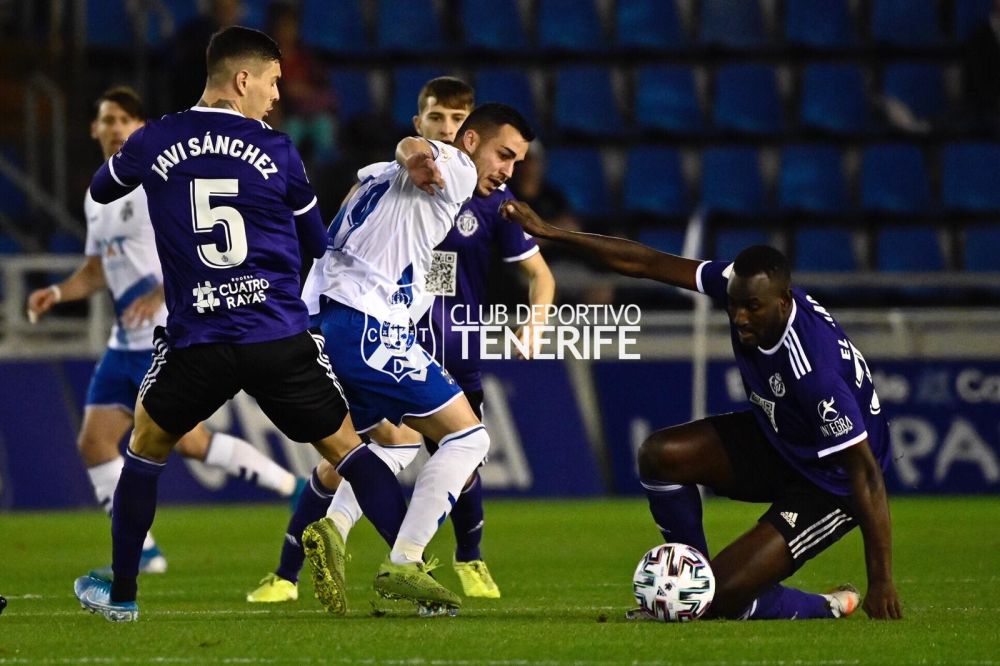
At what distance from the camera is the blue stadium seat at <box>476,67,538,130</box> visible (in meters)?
17.8

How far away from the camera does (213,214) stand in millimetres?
6602

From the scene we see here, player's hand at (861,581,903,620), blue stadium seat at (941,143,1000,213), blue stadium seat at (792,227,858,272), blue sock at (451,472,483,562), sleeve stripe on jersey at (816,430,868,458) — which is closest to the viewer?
player's hand at (861,581,903,620)

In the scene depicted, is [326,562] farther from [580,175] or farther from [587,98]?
[587,98]

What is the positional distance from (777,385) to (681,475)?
60cm

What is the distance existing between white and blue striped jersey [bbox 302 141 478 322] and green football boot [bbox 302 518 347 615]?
973mm

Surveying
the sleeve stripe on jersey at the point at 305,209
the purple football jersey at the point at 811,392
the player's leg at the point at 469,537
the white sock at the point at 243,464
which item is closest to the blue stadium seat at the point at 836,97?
the white sock at the point at 243,464

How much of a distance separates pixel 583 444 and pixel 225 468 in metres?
5.07

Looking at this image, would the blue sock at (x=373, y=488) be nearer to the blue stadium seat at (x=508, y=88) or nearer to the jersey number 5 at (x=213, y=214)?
the jersey number 5 at (x=213, y=214)

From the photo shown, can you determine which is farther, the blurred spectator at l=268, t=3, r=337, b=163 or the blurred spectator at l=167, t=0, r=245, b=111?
the blurred spectator at l=268, t=3, r=337, b=163

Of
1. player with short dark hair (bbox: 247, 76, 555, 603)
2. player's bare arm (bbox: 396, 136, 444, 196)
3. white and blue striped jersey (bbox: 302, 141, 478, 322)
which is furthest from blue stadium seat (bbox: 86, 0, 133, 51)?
player's bare arm (bbox: 396, 136, 444, 196)

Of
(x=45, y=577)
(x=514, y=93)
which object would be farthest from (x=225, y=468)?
(x=514, y=93)

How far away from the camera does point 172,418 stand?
21.9ft

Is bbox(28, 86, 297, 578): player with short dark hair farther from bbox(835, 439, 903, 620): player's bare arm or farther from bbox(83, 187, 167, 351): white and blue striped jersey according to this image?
bbox(835, 439, 903, 620): player's bare arm

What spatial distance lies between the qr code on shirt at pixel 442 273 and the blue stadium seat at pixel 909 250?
30.1ft
